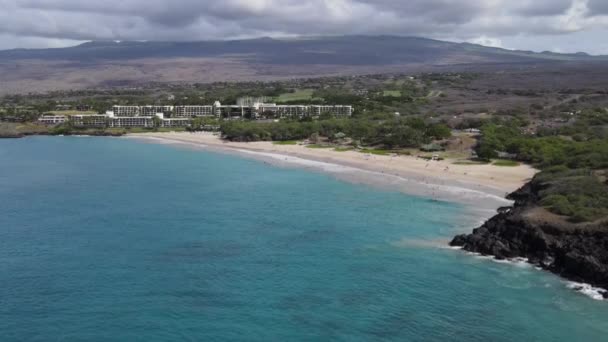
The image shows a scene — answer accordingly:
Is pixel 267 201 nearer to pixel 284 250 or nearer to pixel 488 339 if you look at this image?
pixel 284 250

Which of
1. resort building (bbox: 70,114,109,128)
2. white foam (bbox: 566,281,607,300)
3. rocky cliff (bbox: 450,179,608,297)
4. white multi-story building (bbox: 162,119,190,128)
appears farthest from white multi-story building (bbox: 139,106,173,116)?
white foam (bbox: 566,281,607,300)

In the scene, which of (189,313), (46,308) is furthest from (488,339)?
(46,308)

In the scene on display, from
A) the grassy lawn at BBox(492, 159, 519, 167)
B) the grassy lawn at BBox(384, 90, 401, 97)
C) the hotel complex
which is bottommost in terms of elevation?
the grassy lawn at BBox(492, 159, 519, 167)

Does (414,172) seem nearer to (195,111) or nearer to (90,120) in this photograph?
(90,120)

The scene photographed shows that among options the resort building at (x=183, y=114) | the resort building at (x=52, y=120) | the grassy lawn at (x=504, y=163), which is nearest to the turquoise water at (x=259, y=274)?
the grassy lawn at (x=504, y=163)

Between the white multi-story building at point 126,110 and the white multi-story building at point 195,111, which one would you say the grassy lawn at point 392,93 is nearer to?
the white multi-story building at point 195,111

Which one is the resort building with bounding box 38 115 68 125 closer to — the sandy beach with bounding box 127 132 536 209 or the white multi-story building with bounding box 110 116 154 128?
the white multi-story building with bounding box 110 116 154 128

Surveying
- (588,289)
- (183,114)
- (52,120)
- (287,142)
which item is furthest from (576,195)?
(52,120)
